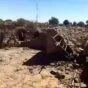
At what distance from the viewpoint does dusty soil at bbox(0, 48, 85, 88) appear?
27.7ft

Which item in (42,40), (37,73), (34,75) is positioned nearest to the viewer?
(34,75)

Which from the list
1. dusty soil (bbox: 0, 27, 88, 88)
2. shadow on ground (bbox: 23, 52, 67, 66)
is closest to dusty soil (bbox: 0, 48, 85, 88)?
dusty soil (bbox: 0, 27, 88, 88)

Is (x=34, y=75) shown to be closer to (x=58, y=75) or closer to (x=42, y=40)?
(x=58, y=75)

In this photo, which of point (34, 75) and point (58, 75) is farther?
point (34, 75)

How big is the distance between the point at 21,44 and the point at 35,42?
1.24 metres

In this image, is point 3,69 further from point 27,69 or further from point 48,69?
point 48,69

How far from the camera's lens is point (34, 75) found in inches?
369

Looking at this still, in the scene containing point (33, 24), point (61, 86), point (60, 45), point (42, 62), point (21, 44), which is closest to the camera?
point (61, 86)

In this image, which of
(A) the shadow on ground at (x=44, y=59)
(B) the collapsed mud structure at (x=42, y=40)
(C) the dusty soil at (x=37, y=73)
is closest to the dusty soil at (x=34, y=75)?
(C) the dusty soil at (x=37, y=73)

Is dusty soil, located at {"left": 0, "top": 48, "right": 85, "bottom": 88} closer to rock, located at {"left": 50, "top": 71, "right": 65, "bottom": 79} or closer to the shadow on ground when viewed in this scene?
rock, located at {"left": 50, "top": 71, "right": 65, "bottom": 79}

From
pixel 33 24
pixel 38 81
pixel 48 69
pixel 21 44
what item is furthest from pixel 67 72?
pixel 33 24

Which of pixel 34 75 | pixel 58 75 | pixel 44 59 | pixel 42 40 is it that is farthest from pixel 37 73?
pixel 42 40

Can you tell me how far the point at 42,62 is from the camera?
37.3ft

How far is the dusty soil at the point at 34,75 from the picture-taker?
844 cm
